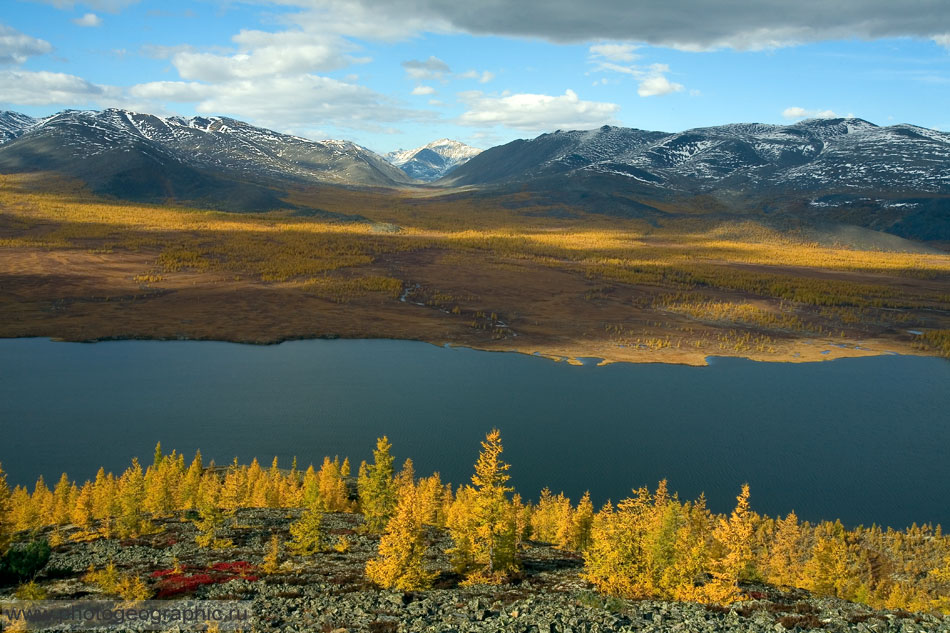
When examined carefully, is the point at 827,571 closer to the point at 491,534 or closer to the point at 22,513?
the point at 491,534

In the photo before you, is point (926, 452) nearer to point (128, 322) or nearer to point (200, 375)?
point (200, 375)

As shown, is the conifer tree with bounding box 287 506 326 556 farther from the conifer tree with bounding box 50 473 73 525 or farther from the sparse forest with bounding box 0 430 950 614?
the conifer tree with bounding box 50 473 73 525

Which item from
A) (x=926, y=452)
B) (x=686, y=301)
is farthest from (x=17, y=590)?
(x=686, y=301)

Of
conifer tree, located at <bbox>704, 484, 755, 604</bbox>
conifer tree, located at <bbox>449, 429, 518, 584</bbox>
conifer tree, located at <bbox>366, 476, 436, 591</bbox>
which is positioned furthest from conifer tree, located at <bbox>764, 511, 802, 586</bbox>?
conifer tree, located at <bbox>366, 476, 436, 591</bbox>

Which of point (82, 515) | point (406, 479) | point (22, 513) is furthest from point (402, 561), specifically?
point (22, 513)

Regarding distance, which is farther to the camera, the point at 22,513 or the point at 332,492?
the point at 332,492

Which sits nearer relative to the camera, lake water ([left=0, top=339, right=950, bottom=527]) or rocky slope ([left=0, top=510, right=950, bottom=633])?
rocky slope ([left=0, top=510, right=950, bottom=633])
